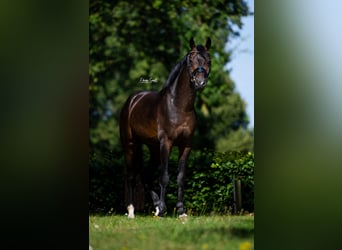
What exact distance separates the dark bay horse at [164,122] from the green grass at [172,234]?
0.28 meters

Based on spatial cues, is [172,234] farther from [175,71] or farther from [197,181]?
[175,71]

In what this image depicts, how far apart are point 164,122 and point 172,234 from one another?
4.25 ft

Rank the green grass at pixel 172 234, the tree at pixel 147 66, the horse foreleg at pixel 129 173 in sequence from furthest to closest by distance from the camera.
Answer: the horse foreleg at pixel 129 173
the tree at pixel 147 66
the green grass at pixel 172 234

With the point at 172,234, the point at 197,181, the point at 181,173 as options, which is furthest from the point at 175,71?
the point at 172,234

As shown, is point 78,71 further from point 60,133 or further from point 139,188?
point 139,188

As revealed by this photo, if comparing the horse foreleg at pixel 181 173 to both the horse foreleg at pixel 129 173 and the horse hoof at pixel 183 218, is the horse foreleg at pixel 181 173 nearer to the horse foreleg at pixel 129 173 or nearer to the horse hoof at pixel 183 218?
the horse hoof at pixel 183 218

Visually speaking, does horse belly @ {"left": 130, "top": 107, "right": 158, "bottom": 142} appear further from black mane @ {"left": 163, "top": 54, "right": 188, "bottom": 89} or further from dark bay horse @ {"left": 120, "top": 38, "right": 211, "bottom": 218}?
black mane @ {"left": 163, "top": 54, "right": 188, "bottom": 89}

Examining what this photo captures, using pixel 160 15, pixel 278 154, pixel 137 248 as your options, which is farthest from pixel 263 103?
pixel 137 248

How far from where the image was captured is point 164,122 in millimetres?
10312

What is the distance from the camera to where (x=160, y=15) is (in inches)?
404

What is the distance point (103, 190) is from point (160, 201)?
2.18 feet

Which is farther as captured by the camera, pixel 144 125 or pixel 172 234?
pixel 144 125

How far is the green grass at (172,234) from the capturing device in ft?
32.5

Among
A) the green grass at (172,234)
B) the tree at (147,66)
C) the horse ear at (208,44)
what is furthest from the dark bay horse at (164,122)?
the green grass at (172,234)
